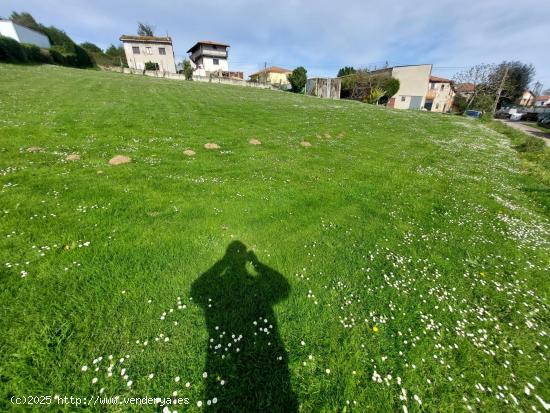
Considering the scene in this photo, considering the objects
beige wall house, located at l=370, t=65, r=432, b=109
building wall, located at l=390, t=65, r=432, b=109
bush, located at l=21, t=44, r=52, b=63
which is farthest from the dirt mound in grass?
building wall, located at l=390, t=65, r=432, b=109

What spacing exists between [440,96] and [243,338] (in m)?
92.9

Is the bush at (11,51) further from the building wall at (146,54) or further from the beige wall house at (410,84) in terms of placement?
the beige wall house at (410,84)

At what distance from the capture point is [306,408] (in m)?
3.46

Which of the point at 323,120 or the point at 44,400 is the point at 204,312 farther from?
the point at 323,120

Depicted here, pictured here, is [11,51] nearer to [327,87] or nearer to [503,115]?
[327,87]

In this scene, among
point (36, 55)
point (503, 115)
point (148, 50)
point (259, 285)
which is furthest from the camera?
point (148, 50)

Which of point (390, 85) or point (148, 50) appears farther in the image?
point (148, 50)

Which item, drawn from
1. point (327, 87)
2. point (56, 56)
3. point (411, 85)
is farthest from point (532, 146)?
point (56, 56)

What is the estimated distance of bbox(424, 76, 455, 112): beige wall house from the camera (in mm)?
70562

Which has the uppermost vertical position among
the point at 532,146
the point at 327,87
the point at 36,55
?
the point at 36,55

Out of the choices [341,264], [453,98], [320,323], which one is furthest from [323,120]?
[453,98]

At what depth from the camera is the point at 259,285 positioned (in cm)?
536

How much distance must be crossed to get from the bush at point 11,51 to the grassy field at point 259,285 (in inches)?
Result: 1708

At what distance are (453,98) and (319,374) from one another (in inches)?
3777
